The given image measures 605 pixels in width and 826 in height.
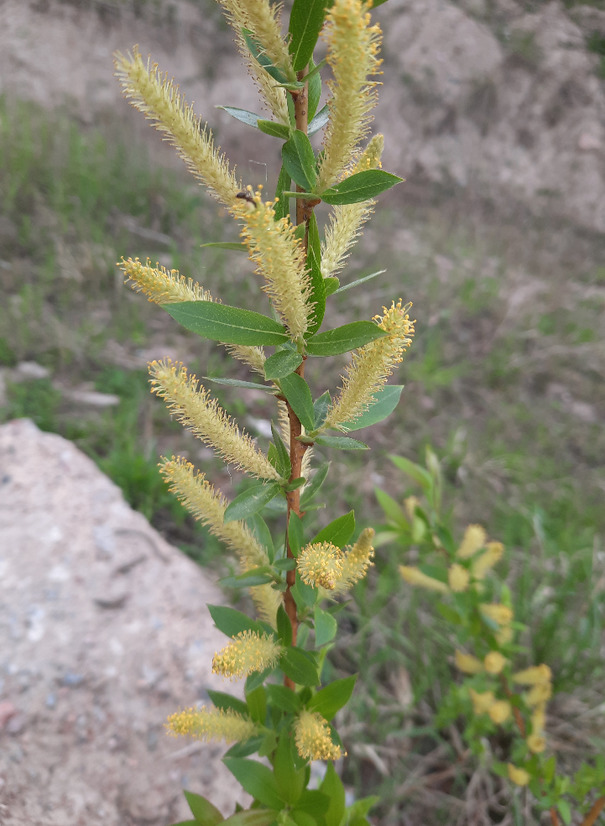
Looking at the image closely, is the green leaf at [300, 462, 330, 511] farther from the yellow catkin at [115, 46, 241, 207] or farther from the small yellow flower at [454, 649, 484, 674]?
the small yellow flower at [454, 649, 484, 674]

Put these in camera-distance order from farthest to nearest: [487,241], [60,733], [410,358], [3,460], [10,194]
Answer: [487,241] → [410,358] → [10,194] → [3,460] → [60,733]

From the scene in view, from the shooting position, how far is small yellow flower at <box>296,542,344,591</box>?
62cm

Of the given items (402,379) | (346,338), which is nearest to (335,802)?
(346,338)

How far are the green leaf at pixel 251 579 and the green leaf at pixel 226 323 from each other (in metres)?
0.36

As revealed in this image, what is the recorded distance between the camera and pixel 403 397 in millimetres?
3086

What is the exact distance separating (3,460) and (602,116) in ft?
23.0

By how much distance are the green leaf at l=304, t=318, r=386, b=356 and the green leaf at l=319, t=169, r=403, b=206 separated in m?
0.14

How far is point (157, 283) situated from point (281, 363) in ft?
0.56

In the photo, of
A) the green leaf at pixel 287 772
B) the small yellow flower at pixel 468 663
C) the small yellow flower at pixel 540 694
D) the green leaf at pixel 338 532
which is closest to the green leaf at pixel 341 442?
the green leaf at pixel 338 532

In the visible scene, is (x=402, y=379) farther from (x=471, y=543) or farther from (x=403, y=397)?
(x=471, y=543)

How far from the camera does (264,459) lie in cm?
76

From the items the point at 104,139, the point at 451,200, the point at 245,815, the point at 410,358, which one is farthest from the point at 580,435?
the point at 104,139

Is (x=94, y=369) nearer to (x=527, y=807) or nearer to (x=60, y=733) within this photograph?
(x=60, y=733)

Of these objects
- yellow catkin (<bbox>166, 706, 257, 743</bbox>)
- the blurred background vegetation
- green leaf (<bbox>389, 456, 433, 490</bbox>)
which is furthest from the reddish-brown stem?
green leaf (<bbox>389, 456, 433, 490</bbox>)
